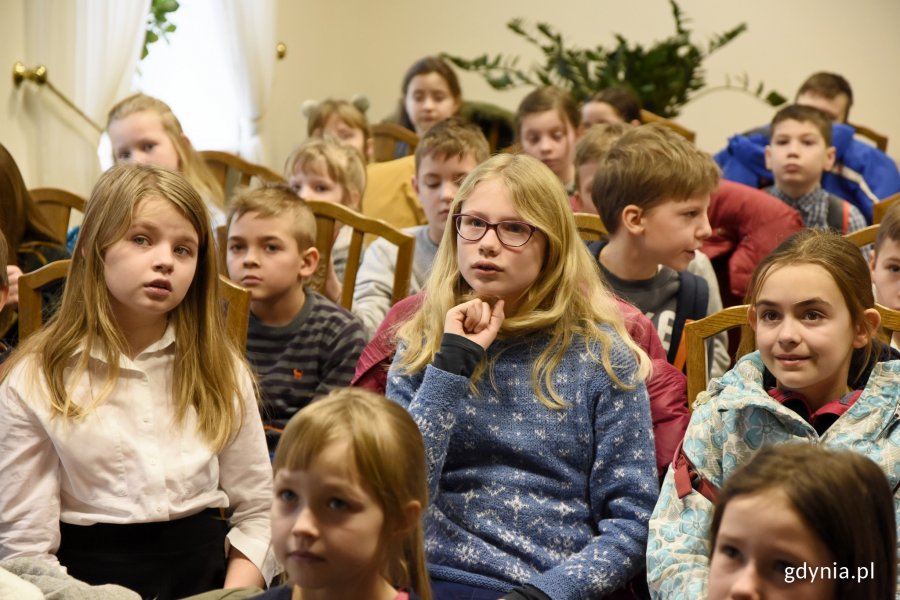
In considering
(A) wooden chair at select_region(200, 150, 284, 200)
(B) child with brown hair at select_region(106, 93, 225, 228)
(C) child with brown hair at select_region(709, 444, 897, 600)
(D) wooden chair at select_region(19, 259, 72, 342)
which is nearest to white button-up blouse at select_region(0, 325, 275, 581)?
(D) wooden chair at select_region(19, 259, 72, 342)

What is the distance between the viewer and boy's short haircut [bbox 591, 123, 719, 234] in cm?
258

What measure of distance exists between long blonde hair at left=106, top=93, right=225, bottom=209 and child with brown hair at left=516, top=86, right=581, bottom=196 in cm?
104

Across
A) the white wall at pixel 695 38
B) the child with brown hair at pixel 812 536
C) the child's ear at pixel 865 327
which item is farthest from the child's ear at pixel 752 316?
the white wall at pixel 695 38

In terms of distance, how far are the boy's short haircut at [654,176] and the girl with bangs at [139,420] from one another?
999 mm

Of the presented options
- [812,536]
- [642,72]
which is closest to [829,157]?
[642,72]

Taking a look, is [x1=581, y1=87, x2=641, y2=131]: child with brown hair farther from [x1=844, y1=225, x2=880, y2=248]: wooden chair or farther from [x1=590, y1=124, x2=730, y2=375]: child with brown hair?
[x1=844, y1=225, x2=880, y2=248]: wooden chair

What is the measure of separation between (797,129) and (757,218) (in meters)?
0.73

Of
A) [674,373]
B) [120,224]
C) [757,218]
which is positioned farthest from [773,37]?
[120,224]

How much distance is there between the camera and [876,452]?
163cm

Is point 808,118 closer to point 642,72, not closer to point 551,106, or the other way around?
point 551,106

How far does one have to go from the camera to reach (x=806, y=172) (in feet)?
12.6

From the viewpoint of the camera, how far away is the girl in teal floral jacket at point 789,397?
168 cm

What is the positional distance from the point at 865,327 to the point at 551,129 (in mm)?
2225

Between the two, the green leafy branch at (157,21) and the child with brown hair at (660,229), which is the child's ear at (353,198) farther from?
the green leafy branch at (157,21)
